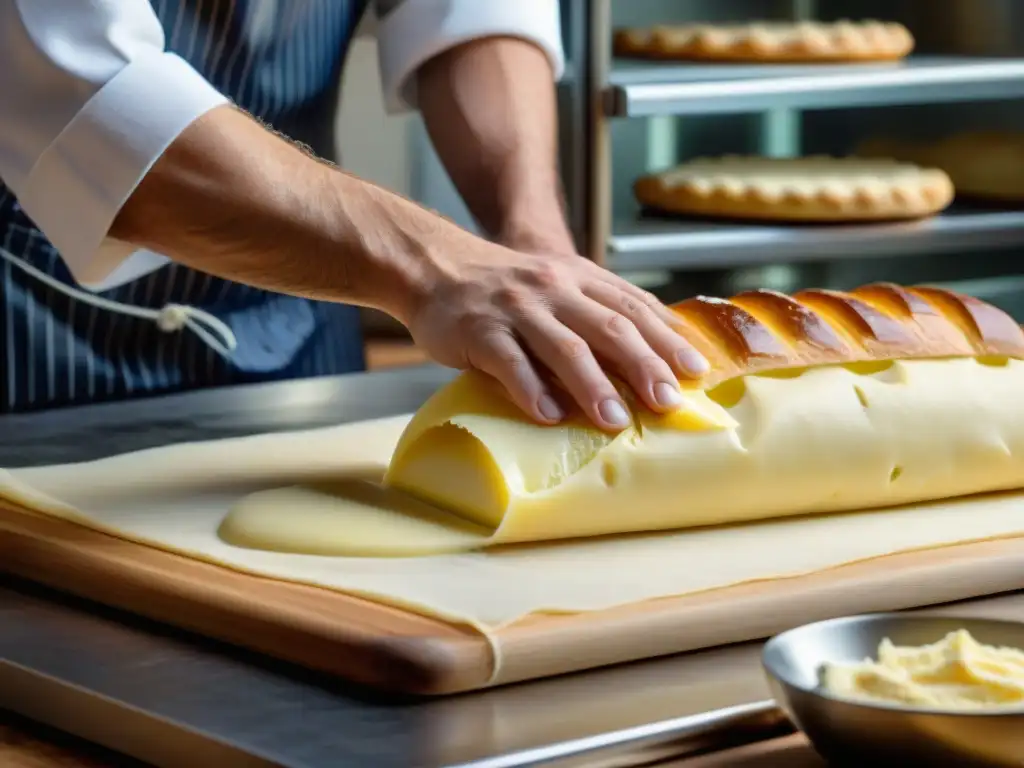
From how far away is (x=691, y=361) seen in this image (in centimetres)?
111

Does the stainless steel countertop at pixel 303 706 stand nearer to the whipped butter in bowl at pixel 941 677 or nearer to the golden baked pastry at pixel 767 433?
the whipped butter in bowl at pixel 941 677

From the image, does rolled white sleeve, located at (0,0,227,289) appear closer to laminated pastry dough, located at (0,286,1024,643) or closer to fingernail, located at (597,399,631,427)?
laminated pastry dough, located at (0,286,1024,643)

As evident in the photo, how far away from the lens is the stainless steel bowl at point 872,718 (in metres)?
0.67

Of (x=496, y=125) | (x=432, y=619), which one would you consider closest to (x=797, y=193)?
(x=496, y=125)

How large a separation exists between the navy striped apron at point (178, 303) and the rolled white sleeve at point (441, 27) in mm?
84

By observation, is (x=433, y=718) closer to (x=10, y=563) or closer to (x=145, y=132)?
(x=10, y=563)

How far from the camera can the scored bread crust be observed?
45.1 inches

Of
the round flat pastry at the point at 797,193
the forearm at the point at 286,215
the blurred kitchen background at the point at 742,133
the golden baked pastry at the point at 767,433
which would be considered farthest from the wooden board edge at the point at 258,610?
the round flat pastry at the point at 797,193

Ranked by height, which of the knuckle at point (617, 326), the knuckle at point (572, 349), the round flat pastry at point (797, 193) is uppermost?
the knuckle at point (617, 326)

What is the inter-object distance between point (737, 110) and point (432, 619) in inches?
65.9

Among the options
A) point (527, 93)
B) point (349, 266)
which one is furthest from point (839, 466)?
point (527, 93)

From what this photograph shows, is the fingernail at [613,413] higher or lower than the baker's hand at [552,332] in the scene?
lower

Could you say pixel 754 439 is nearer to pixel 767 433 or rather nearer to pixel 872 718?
pixel 767 433

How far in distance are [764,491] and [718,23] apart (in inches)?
78.7
